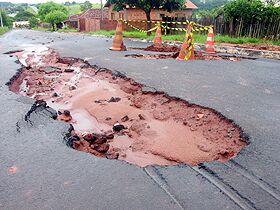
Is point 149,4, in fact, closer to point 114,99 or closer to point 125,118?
point 114,99

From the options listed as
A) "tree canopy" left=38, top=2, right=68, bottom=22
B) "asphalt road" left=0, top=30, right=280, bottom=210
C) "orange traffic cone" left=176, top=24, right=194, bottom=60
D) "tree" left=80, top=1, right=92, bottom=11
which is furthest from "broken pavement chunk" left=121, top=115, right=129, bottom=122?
"tree" left=80, top=1, right=92, bottom=11

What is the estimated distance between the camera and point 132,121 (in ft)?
16.4

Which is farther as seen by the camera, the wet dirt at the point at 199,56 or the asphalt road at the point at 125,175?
the wet dirt at the point at 199,56

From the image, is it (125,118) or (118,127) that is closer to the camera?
(118,127)

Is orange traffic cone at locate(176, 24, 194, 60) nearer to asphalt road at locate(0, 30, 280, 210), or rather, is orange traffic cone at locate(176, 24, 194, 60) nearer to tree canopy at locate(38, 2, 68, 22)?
asphalt road at locate(0, 30, 280, 210)

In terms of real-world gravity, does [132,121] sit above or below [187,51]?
below

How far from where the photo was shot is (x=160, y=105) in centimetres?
546

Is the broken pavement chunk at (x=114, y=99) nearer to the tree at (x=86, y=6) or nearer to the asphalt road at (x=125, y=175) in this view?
the asphalt road at (x=125, y=175)

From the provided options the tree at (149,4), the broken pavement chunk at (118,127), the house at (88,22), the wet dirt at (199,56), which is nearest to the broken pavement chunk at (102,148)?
the broken pavement chunk at (118,127)

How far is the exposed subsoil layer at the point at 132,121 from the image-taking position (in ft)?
12.3

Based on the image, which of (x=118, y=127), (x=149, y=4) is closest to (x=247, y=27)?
(x=149, y=4)

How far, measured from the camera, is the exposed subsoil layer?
3762 mm

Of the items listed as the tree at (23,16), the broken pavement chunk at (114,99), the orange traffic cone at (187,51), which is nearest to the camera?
the broken pavement chunk at (114,99)

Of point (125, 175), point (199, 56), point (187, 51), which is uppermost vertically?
point (187, 51)
